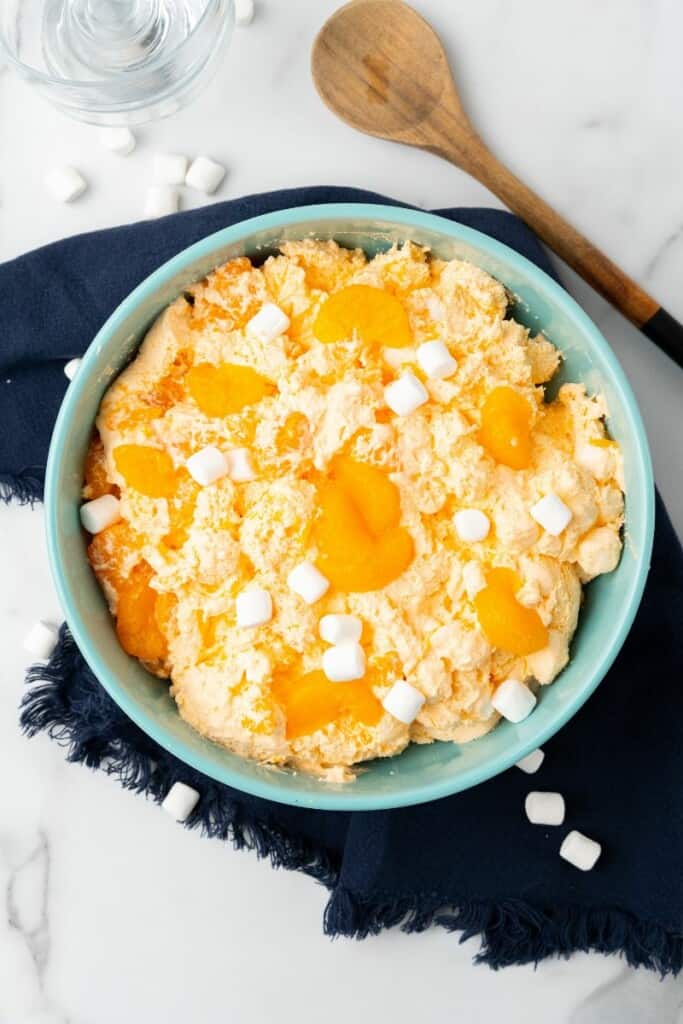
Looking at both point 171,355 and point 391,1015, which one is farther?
point 391,1015

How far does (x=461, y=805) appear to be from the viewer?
2.26 meters

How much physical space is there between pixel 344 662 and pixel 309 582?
0.15m

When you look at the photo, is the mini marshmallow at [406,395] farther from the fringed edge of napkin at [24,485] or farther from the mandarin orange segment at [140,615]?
the fringed edge of napkin at [24,485]

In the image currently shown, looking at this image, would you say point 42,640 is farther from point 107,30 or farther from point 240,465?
point 107,30

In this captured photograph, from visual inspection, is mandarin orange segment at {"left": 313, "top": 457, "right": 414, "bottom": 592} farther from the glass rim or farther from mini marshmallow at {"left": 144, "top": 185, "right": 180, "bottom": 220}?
the glass rim

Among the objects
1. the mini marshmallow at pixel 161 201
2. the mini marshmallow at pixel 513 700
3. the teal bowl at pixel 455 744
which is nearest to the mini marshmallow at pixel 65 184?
the mini marshmallow at pixel 161 201

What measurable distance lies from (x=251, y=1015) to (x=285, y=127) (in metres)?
1.96

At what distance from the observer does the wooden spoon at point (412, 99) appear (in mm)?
2213

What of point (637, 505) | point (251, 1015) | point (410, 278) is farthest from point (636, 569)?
point (251, 1015)

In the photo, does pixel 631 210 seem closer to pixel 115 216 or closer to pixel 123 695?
pixel 115 216

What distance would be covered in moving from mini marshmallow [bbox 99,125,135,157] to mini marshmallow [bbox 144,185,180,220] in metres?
0.10

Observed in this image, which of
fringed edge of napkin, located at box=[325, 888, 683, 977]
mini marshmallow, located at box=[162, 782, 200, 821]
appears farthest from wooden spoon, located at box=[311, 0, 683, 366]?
mini marshmallow, located at box=[162, 782, 200, 821]

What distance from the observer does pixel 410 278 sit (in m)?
1.96

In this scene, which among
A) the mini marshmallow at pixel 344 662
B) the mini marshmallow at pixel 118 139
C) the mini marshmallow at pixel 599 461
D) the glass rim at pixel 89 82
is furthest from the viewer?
the mini marshmallow at pixel 118 139
